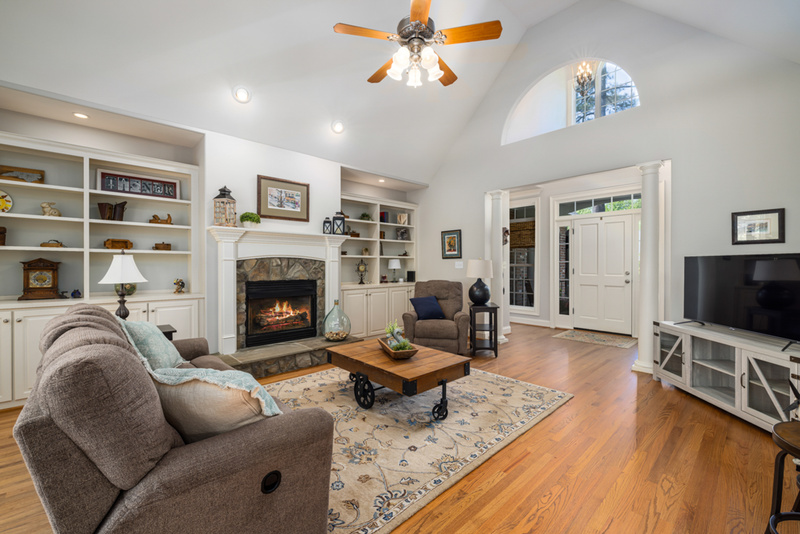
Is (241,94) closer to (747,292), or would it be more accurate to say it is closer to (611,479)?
(611,479)

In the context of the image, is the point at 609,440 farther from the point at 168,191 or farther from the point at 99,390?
the point at 168,191

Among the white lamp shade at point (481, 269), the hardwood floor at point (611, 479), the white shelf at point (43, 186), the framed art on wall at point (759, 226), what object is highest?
the white shelf at point (43, 186)

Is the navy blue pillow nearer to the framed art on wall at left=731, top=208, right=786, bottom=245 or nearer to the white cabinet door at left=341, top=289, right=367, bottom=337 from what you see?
the white cabinet door at left=341, top=289, right=367, bottom=337

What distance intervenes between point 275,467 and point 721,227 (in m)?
4.36

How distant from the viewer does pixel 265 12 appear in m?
3.09

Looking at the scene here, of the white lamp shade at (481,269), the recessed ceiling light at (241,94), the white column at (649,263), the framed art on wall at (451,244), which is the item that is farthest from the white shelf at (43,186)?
the white column at (649,263)

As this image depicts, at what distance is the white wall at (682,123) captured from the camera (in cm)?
304

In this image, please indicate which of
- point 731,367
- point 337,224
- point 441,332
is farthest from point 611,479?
point 337,224

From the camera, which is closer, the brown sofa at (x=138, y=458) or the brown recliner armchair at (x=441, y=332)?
the brown sofa at (x=138, y=458)

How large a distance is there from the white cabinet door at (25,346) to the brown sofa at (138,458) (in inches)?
97.9

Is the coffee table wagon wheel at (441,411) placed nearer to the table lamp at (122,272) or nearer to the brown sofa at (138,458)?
the brown sofa at (138,458)

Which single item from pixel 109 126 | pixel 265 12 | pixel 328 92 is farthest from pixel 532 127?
pixel 109 126

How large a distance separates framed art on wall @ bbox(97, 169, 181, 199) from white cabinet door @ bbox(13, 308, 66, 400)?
1.39 metres

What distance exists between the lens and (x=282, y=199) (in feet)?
14.5
